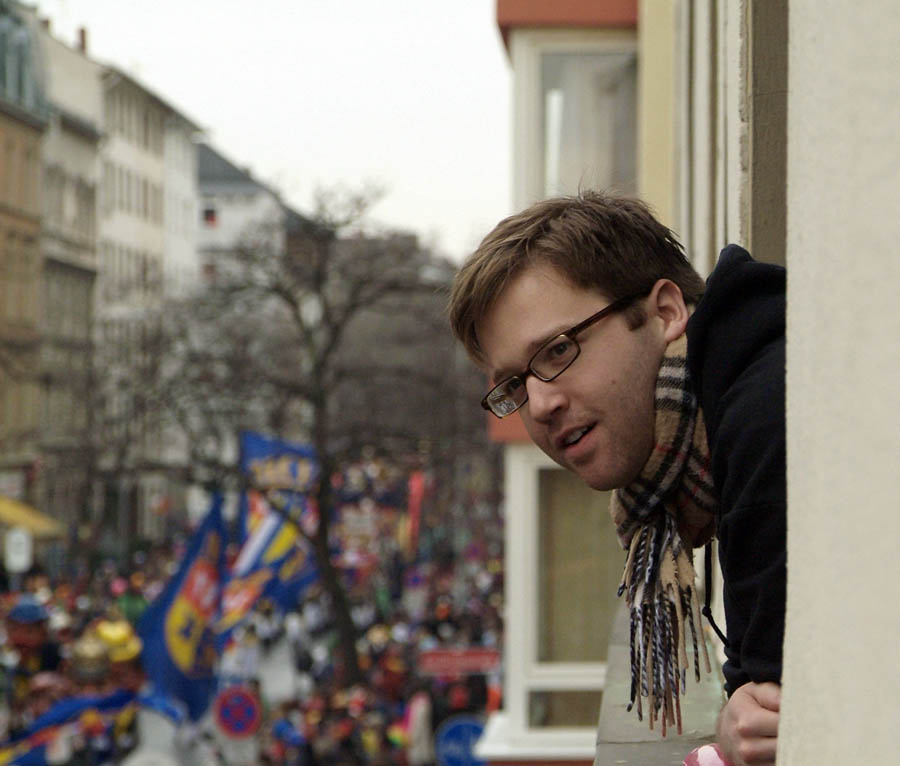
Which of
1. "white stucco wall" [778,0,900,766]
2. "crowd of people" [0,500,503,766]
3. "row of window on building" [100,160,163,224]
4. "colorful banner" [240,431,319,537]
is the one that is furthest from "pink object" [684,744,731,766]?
"row of window on building" [100,160,163,224]

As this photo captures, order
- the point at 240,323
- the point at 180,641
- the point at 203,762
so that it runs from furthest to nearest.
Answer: the point at 240,323
the point at 180,641
the point at 203,762

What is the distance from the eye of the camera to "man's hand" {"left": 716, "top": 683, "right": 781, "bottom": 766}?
1.85m

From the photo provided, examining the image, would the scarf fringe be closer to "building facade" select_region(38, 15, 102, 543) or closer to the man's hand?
the man's hand

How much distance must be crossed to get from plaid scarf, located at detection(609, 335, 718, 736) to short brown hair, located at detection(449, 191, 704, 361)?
0.36ft

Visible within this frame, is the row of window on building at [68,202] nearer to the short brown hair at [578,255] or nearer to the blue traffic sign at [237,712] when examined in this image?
the blue traffic sign at [237,712]

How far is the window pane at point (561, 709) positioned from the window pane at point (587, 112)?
4.44m

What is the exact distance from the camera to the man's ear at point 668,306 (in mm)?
2209

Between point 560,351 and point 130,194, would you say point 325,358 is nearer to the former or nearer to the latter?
point 560,351

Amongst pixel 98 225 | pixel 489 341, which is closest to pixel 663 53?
pixel 489 341

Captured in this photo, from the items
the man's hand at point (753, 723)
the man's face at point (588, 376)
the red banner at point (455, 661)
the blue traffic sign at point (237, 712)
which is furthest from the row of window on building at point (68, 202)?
the man's hand at point (753, 723)

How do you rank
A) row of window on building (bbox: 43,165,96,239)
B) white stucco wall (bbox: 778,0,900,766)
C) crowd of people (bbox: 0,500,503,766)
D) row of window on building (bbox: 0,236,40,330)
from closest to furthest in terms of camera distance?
white stucco wall (bbox: 778,0,900,766), crowd of people (bbox: 0,500,503,766), row of window on building (bbox: 0,236,40,330), row of window on building (bbox: 43,165,96,239)

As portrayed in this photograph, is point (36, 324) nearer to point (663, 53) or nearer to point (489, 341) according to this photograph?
point (663, 53)

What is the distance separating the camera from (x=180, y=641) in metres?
18.6

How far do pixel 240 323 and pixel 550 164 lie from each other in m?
26.0
